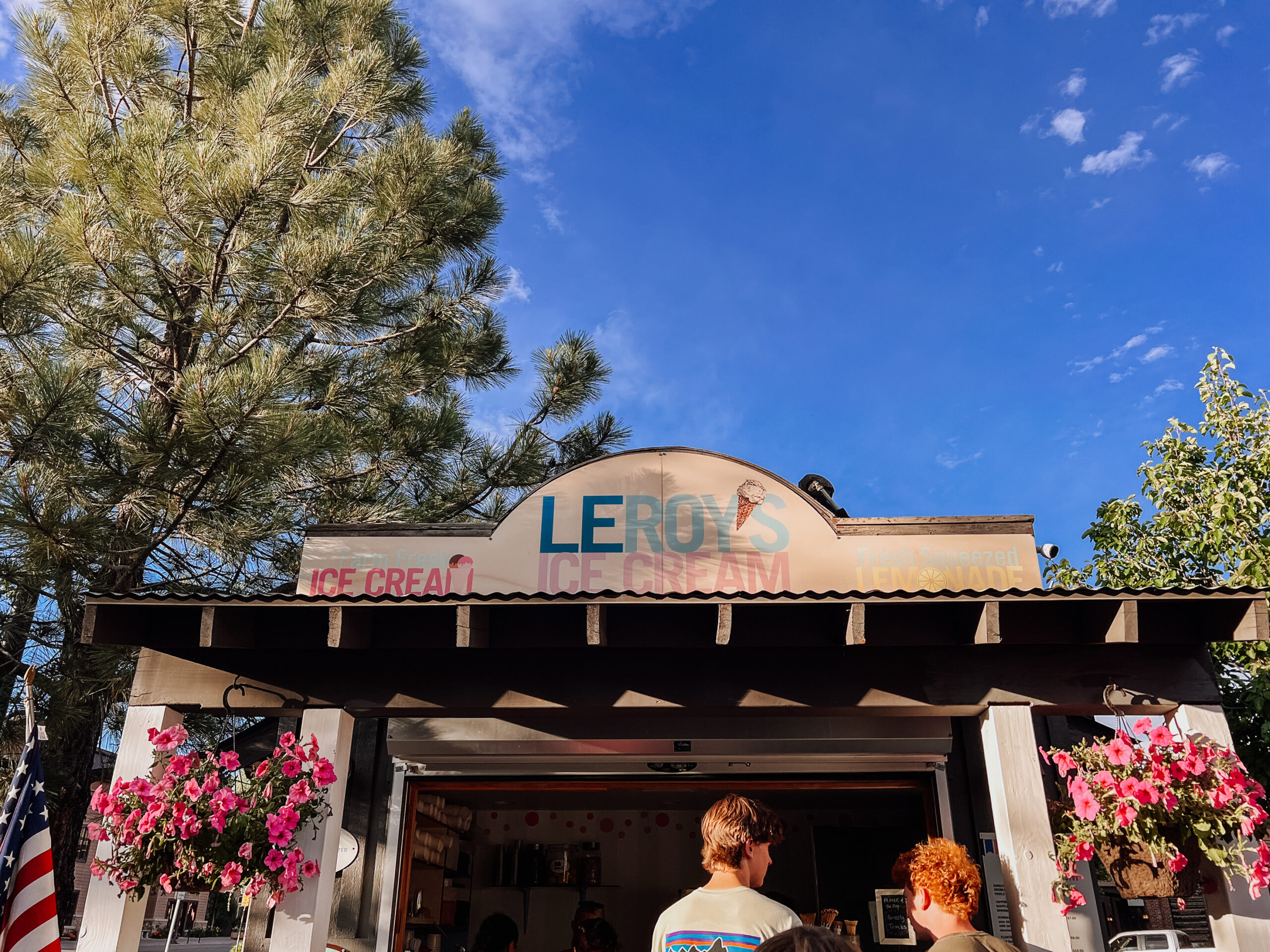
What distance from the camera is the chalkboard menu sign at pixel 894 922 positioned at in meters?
5.17

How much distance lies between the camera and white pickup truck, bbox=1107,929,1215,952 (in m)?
5.10

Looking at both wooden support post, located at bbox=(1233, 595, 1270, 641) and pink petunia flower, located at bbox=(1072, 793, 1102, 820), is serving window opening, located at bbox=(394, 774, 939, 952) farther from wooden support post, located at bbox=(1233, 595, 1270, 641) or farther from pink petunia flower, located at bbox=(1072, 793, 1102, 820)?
wooden support post, located at bbox=(1233, 595, 1270, 641)

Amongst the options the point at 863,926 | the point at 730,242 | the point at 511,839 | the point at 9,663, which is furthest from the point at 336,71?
the point at 730,242

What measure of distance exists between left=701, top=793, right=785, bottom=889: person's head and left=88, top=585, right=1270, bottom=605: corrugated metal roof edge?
1.04 meters

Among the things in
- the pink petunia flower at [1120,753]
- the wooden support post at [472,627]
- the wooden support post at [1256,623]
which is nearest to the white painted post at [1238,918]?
the wooden support post at [1256,623]

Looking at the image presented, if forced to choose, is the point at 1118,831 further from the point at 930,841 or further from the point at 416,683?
the point at 416,683

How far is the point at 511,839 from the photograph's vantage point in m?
7.23

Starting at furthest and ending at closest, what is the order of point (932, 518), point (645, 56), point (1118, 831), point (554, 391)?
point (645, 56)
point (554, 391)
point (932, 518)
point (1118, 831)

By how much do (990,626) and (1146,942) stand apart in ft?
10.7

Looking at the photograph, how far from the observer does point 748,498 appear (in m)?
5.18

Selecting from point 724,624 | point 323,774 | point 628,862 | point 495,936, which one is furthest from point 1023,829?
point 628,862

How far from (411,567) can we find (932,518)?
116 inches

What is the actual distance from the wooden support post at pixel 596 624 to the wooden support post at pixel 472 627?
0.45 meters

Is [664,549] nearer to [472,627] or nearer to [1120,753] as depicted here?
[472,627]
